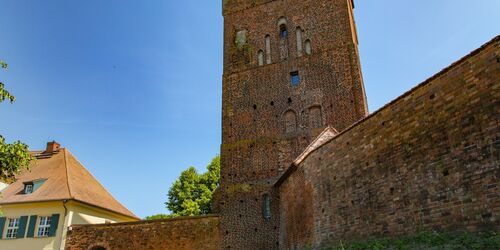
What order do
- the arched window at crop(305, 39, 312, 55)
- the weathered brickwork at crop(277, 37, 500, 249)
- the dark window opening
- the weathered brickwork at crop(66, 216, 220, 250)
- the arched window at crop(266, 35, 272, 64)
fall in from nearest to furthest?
the weathered brickwork at crop(277, 37, 500, 249)
the weathered brickwork at crop(66, 216, 220, 250)
the arched window at crop(305, 39, 312, 55)
the arched window at crop(266, 35, 272, 64)
the dark window opening

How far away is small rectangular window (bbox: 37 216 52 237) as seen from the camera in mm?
19062

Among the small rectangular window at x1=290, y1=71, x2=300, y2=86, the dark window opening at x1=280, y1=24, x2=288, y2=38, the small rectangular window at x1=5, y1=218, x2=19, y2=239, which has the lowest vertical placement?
the small rectangular window at x1=5, y1=218, x2=19, y2=239

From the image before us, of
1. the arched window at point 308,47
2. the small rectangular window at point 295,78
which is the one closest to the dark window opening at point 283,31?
the arched window at point 308,47

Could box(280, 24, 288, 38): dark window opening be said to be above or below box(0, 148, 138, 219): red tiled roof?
above

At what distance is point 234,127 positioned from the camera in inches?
755

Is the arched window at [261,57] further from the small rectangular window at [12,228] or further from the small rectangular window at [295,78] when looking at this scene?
the small rectangular window at [12,228]

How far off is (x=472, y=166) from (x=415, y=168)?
4.08ft

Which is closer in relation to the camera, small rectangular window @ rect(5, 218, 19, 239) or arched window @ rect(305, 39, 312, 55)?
small rectangular window @ rect(5, 218, 19, 239)

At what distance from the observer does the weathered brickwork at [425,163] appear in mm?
6297

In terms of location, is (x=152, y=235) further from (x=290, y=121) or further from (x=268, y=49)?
(x=268, y=49)

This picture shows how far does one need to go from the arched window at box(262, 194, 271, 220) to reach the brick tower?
0.04 metres

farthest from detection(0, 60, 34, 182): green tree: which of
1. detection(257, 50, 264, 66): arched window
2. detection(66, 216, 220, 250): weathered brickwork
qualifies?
detection(257, 50, 264, 66): arched window

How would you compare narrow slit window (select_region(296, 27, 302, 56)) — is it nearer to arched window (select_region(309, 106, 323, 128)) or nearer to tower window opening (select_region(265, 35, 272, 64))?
tower window opening (select_region(265, 35, 272, 64))

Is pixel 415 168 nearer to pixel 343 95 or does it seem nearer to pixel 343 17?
pixel 343 95
